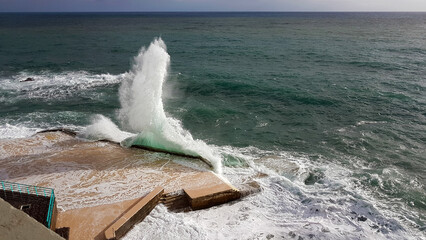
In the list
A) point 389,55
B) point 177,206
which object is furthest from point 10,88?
point 389,55

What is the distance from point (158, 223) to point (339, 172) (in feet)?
24.5

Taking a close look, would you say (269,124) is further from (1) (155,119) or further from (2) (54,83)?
(2) (54,83)

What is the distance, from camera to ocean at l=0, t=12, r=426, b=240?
364 inches

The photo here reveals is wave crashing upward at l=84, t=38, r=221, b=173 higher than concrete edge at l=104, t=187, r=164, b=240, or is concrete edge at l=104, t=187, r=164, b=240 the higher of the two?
wave crashing upward at l=84, t=38, r=221, b=173

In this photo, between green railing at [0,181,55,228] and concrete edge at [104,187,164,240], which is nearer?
concrete edge at [104,187,164,240]

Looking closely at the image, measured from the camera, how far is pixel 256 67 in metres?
29.5

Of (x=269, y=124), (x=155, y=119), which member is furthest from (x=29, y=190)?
(x=269, y=124)

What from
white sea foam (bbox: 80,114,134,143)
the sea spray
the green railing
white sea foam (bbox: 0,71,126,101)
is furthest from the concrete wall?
white sea foam (bbox: 0,71,126,101)

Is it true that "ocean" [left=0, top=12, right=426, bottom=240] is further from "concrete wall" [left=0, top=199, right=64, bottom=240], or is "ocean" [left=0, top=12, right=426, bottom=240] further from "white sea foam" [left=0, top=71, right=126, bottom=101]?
"concrete wall" [left=0, top=199, right=64, bottom=240]

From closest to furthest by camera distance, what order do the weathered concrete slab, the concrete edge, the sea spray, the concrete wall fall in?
the concrete wall < the concrete edge < the weathered concrete slab < the sea spray

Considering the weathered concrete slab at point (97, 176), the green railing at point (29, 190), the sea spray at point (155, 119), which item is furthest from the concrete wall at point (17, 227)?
the sea spray at point (155, 119)

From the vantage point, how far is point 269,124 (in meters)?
17.1

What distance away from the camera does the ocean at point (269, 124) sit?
30.3ft

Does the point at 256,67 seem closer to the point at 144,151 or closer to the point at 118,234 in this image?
the point at 144,151
